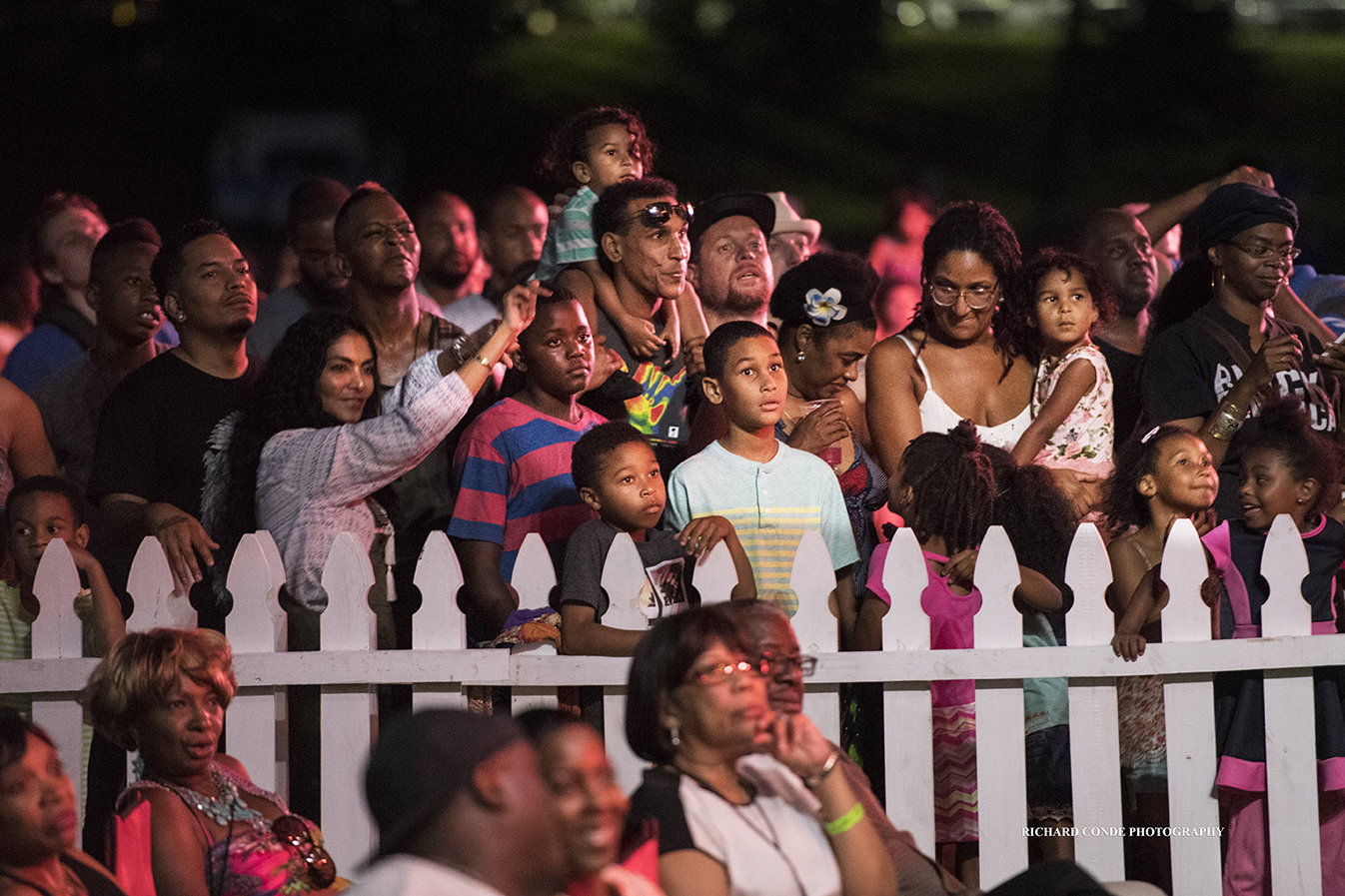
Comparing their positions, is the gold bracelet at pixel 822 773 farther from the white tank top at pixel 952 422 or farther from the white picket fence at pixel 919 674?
the white tank top at pixel 952 422

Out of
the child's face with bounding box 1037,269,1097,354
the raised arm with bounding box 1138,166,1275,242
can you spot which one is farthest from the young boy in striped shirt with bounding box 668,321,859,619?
the raised arm with bounding box 1138,166,1275,242

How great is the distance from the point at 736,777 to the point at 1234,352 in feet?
9.88

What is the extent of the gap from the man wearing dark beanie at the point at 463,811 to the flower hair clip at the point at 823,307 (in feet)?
10.8

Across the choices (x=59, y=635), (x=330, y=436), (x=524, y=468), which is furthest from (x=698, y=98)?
(x=59, y=635)

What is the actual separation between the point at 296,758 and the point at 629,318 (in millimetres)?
1964

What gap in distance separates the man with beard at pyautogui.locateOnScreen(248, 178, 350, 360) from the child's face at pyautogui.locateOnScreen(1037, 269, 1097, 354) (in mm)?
2783

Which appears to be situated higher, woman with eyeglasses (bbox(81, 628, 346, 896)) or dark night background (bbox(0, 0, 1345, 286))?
dark night background (bbox(0, 0, 1345, 286))

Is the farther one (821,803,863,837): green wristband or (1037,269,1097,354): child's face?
(1037,269,1097,354): child's face

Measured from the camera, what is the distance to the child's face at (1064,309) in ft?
18.4

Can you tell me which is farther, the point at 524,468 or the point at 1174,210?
the point at 1174,210

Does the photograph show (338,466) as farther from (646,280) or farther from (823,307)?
(823,307)

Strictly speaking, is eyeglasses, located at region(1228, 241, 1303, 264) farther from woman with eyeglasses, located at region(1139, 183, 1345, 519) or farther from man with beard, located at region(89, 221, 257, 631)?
man with beard, located at region(89, 221, 257, 631)

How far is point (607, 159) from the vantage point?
20.8 feet

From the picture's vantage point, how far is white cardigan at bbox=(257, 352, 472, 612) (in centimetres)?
487
